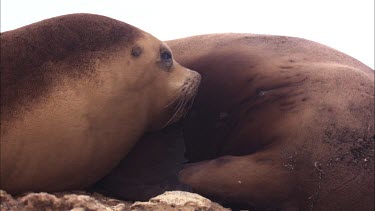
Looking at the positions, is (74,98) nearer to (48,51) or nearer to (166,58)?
(48,51)

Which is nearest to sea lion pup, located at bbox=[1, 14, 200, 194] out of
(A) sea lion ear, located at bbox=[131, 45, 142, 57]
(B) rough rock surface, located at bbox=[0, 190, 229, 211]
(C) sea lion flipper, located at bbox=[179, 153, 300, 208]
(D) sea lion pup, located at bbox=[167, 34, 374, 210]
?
(A) sea lion ear, located at bbox=[131, 45, 142, 57]

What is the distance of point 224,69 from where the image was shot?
370cm

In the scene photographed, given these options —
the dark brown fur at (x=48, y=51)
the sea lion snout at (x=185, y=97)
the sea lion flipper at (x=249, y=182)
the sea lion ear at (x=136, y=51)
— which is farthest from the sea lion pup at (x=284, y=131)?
the dark brown fur at (x=48, y=51)

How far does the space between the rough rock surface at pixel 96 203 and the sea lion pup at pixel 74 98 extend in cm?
16

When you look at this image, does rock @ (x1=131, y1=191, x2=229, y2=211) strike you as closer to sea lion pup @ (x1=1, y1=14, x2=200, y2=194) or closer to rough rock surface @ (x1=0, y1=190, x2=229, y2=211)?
rough rock surface @ (x1=0, y1=190, x2=229, y2=211)

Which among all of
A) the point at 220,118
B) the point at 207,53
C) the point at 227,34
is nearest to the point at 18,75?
the point at 220,118

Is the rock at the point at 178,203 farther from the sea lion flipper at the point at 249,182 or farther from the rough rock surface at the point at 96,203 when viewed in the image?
the sea lion flipper at the point at 249,182

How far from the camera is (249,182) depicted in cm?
296

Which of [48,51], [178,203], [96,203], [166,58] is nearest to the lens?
[96,203]

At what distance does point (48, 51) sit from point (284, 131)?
1417 millimetres

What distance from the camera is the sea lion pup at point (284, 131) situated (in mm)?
2936

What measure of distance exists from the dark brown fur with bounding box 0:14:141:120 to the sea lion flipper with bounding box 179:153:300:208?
927mm

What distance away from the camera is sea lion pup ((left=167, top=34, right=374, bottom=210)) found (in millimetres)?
2936

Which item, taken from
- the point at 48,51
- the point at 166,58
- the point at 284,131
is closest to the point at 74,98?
the point at 48,51
